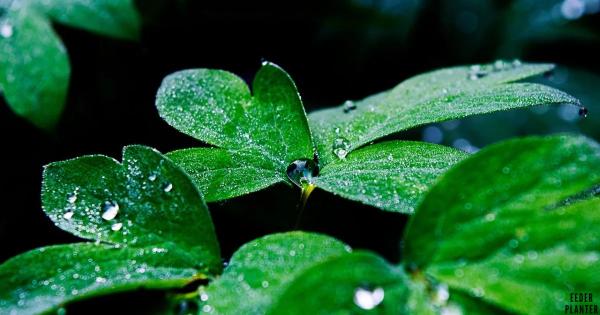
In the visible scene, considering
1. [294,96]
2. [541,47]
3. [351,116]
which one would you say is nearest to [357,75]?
[541,47]

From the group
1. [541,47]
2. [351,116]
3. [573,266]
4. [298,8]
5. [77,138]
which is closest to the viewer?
[573,266]

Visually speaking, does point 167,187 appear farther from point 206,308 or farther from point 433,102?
point 433,102

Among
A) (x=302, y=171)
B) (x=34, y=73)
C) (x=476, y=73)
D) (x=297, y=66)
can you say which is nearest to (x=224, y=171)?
(x=302, y=171)

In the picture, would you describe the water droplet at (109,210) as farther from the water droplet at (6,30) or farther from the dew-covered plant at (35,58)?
the water droplet at (6,30)

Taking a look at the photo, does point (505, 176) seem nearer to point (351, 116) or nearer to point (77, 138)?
point (351, 116)

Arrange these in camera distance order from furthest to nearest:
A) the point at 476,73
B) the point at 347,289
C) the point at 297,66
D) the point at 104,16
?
the point at 297,66 < the point at 104,16 < the point at 476,73 < the point at 347,289

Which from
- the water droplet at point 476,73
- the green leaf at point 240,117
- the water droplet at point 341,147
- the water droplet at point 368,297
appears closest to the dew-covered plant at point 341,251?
the water droplet at point 368,297

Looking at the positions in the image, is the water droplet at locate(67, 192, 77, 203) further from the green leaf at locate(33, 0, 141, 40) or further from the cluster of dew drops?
the green leaf at locate(33, 0, 141, 40)
